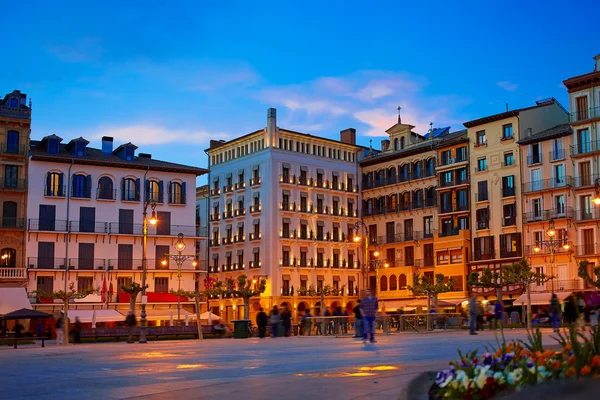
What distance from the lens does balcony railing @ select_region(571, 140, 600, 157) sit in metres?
69.8

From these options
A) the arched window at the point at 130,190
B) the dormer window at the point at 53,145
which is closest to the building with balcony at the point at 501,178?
the arched window at the point at 130,190

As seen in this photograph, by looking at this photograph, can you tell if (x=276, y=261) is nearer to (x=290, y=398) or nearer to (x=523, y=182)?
(x=523, y=182)

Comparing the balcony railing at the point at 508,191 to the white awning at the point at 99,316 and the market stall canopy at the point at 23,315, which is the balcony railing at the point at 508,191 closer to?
the white awning at the point at 99,316

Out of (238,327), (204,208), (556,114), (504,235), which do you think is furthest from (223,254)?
(238,327)

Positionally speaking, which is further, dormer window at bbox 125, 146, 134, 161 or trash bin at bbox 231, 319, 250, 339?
dormer window at bbox 125, 146, 134, 161

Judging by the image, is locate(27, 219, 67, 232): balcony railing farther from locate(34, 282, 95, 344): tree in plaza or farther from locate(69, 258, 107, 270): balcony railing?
locate(34, 282, 95, 344): tree in plaza

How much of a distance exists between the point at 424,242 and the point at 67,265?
36200 mm

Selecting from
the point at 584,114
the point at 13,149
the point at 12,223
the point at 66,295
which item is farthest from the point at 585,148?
the point at 12,223

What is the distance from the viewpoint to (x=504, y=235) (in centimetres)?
7688

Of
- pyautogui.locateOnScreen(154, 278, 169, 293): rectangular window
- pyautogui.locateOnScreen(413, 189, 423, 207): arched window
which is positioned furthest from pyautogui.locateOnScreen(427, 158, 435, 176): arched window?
pyautogui.locateOnScreen(154, 278, 169, 293): rectangular window

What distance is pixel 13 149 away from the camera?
6950 centimetres

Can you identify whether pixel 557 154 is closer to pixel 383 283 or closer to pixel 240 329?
pixel 383 283

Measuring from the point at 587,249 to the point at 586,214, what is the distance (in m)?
3.05

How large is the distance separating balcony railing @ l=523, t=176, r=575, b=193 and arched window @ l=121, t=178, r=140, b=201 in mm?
36117
